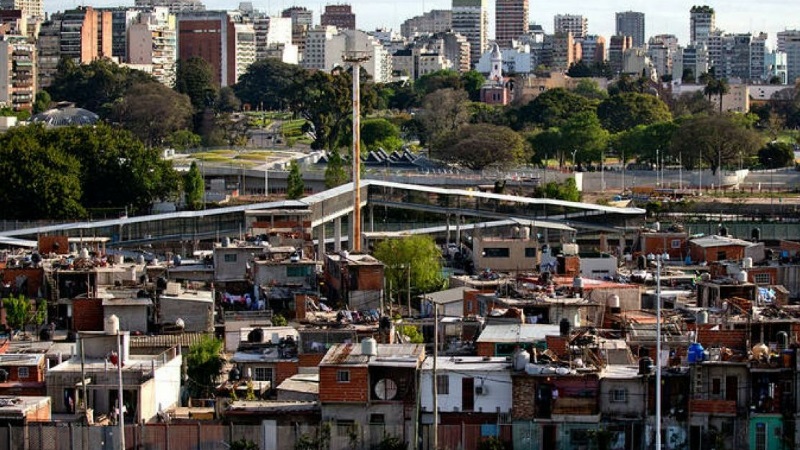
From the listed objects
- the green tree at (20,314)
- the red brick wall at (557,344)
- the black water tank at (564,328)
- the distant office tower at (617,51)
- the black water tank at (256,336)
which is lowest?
the green tree at (20,314)

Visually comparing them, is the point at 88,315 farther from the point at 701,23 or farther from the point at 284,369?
the point at 701,23

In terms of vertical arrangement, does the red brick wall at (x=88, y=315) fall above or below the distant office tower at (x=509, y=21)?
below

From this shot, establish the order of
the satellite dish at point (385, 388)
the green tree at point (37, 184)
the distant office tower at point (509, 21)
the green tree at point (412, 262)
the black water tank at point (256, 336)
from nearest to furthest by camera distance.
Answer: the satellite dish at point (385, 388)
the black water tank at point (256, 336)
the green tree at point (412, 262)
the green tree at point (37, 184)
the distant office tower at point (509, 21)

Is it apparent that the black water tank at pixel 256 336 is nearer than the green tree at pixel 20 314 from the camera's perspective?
Yes

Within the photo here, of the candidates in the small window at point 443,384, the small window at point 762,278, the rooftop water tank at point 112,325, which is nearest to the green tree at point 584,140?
the small window at point 762,278

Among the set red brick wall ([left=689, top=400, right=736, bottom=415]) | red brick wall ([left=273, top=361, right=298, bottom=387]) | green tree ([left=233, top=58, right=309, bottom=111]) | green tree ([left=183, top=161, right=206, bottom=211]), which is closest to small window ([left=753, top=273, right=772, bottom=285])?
red brick wall ([left=273, top=361, right=298, bottom=387])

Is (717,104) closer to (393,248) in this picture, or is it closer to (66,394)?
(393,248)

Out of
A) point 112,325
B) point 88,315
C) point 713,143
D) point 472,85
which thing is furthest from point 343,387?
point 472,85

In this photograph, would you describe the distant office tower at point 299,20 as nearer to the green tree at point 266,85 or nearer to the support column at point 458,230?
the green tree at point 266,85
